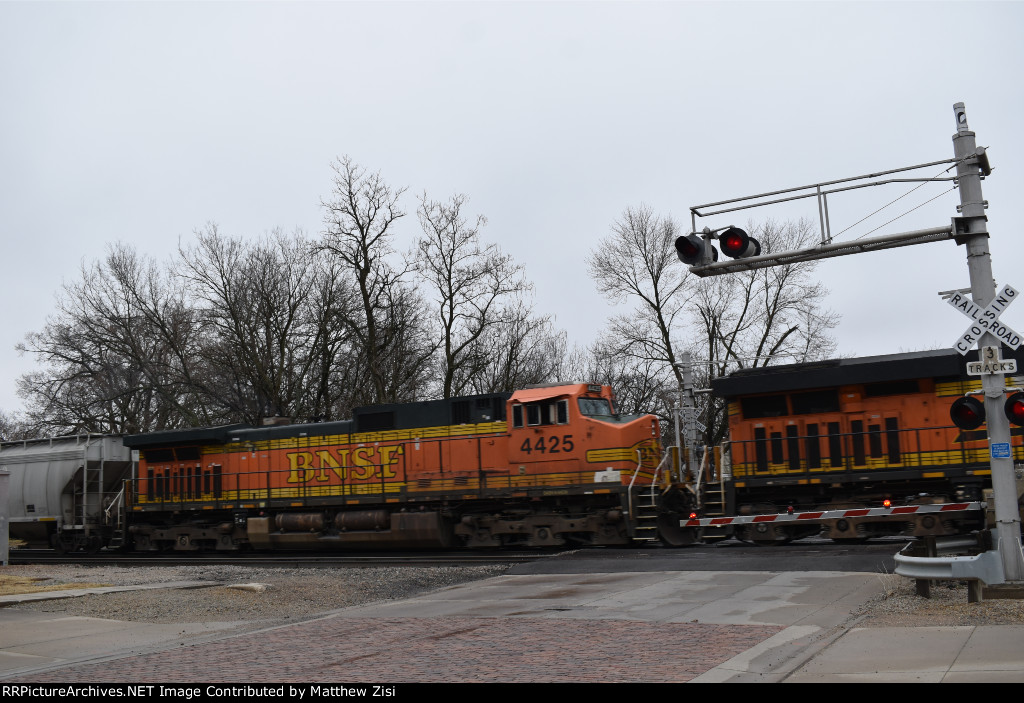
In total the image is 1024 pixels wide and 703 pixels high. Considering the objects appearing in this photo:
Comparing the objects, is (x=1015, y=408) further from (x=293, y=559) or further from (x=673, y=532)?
(x=293, y=559)

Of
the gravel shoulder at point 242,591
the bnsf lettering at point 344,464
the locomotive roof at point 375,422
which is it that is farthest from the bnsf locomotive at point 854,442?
the bnsf lettering at point 344,464

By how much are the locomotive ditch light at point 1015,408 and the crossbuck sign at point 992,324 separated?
0.68 m

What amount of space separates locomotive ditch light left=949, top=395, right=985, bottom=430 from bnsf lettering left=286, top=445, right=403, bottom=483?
15021 millimetres

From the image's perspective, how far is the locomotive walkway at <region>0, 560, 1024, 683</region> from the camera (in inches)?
297

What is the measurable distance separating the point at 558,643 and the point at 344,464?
629 inches

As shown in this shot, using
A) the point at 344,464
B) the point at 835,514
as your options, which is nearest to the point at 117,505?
the point at 344,464

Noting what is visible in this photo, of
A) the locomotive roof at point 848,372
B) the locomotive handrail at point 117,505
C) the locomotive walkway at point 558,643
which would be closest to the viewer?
the locomotive walkway at point 558,643

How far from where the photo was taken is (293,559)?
2241 cm

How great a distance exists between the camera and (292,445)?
25281mm

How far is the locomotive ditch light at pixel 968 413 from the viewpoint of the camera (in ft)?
36.0

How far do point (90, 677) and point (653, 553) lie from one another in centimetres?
1237

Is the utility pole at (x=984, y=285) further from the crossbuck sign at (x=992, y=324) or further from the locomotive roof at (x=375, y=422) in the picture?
the locomotive roof at (x=375, y=422)

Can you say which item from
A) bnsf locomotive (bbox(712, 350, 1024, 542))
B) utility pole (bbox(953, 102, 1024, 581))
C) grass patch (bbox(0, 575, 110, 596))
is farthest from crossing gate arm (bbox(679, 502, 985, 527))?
A: grass patch (bbox(0, 575, 110, 596))

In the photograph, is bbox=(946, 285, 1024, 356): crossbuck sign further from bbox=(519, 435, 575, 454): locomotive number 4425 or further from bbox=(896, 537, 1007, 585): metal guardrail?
bbox=(519, 435, 575, 454): locomotive number 4425
